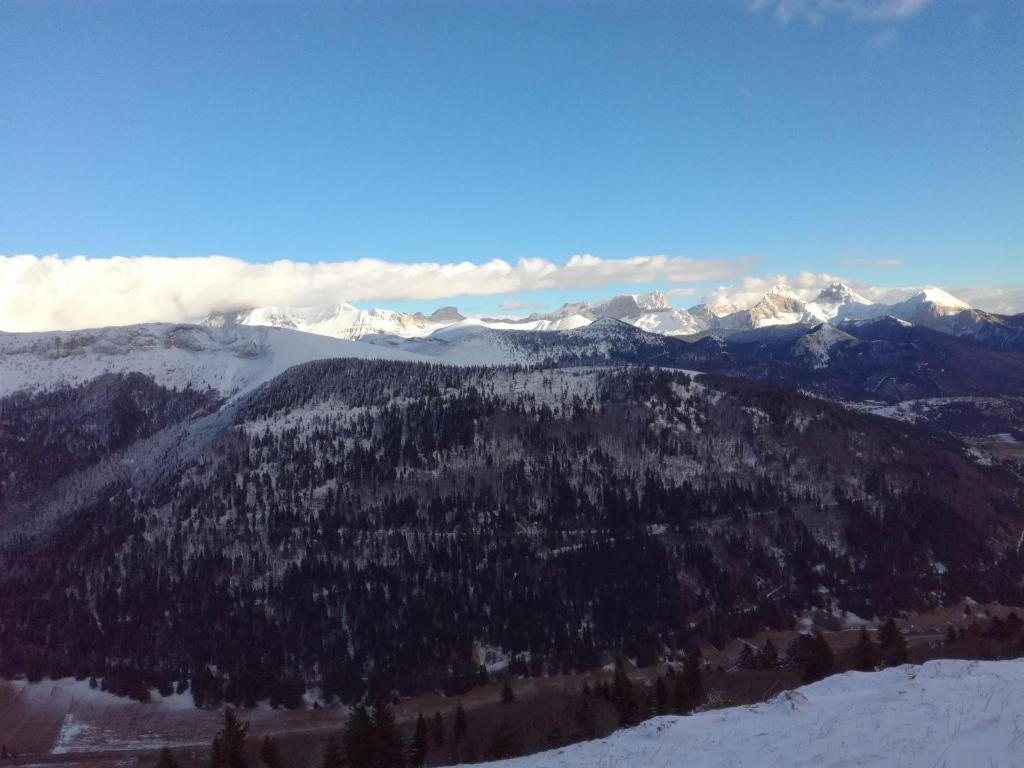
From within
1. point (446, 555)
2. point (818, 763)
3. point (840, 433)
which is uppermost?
point (818, 763)

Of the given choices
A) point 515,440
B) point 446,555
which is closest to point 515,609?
point 446,555

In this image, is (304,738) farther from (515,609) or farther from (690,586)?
(690,586)

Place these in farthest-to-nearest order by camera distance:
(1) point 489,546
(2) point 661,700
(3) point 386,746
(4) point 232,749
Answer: (1) point 489,546, (4) point 232,749, (2) point 661,700, (3) point 386,746

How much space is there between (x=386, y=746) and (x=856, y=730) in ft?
130

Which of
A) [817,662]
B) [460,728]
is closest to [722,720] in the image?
[817,662]

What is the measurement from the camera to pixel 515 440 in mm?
181250

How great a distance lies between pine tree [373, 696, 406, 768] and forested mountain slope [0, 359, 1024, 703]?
45548 mm

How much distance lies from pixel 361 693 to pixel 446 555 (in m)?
39.6

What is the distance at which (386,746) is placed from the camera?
180 feet

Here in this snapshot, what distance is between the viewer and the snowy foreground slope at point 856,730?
2508 cm

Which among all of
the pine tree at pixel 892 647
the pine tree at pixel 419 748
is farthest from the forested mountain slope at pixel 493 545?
the pine tree at pixel 892 647

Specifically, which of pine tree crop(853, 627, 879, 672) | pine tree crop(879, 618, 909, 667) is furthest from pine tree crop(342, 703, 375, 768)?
pine tree crop(879, 618, 909, 667)

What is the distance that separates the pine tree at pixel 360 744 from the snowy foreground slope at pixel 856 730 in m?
24.0

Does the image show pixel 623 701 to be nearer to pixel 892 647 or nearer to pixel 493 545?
pixel 892 647
